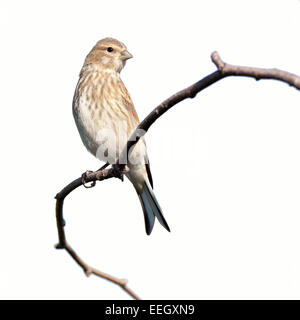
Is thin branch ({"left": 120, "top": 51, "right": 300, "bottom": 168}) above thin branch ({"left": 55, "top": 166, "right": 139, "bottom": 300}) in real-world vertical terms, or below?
above

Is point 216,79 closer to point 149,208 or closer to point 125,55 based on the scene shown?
point 149,208

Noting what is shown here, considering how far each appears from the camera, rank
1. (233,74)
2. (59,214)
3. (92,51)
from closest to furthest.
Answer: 1. (233,74)
2. (59,214)
3. (92,51)

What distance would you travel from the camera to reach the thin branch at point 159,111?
2.63m

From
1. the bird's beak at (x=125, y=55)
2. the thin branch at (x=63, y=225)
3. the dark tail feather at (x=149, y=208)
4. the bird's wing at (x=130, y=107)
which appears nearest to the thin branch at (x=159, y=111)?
the thin branch at (x=63, y=225)

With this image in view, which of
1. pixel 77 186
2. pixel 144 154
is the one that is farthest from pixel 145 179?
pixel 77 186

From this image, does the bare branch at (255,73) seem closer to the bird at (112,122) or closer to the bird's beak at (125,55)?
the bird at (112,122)

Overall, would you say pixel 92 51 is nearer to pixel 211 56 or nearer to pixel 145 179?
pixel 145 179

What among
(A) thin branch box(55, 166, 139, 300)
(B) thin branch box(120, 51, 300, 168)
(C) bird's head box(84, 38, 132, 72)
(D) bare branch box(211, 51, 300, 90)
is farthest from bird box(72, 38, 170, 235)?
(D) bare branch box(211, 51, 300, 90)

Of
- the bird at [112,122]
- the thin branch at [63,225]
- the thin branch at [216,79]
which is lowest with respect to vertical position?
the thin branch at [63,225]

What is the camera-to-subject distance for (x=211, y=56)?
9.53 feet

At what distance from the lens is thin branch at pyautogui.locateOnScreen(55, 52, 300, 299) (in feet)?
8.64

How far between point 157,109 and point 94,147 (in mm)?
3392

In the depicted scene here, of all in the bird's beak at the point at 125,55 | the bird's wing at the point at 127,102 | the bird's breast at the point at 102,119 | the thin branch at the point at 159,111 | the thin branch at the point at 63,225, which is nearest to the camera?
the thin branch at the point at 159,111

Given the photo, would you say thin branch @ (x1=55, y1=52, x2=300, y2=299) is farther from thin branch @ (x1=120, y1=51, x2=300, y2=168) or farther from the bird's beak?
the bird's beak
